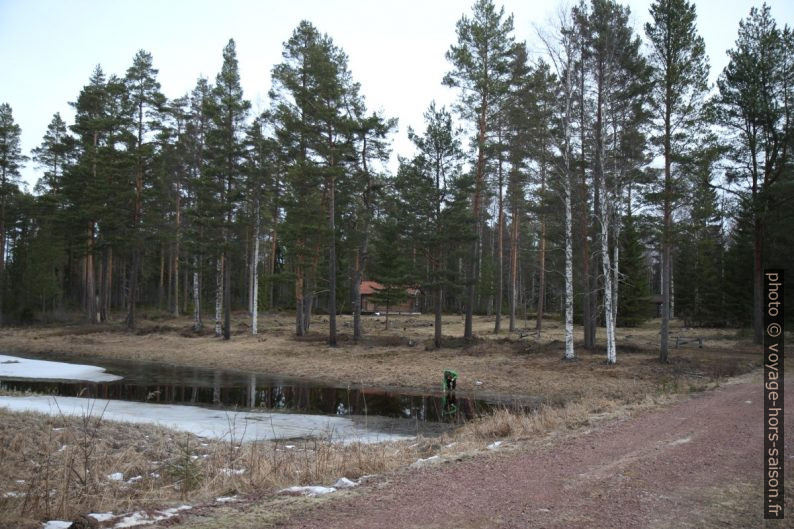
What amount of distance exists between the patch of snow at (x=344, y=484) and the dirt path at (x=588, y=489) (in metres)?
0.25

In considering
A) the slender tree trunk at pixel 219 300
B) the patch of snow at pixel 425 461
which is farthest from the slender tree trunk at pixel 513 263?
the patch of snow at pixel 425 461

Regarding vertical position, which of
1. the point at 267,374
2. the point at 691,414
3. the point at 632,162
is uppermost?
the point at 632,162

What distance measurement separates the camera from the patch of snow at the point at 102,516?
4770 mm

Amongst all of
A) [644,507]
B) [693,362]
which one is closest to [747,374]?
[693,362]

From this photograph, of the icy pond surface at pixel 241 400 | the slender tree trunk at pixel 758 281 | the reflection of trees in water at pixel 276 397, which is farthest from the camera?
the slender tree trunk at pixel 758 281

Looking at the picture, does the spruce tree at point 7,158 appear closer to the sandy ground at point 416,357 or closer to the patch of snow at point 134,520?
the sandy ground at point 416,357

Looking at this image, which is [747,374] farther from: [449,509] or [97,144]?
[97,144]

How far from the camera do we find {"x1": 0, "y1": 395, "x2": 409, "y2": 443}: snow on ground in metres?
10.9

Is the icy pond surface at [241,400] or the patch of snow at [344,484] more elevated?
the patch of snow at [344,484]

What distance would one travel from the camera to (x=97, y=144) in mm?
40688

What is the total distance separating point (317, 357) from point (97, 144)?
28.8 m

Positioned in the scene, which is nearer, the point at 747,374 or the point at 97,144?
the point at 747,374

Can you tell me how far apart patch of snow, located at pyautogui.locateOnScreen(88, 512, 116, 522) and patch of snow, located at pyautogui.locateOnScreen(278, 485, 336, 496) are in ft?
5.34

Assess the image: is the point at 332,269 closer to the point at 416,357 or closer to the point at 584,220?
the point at 416,357
